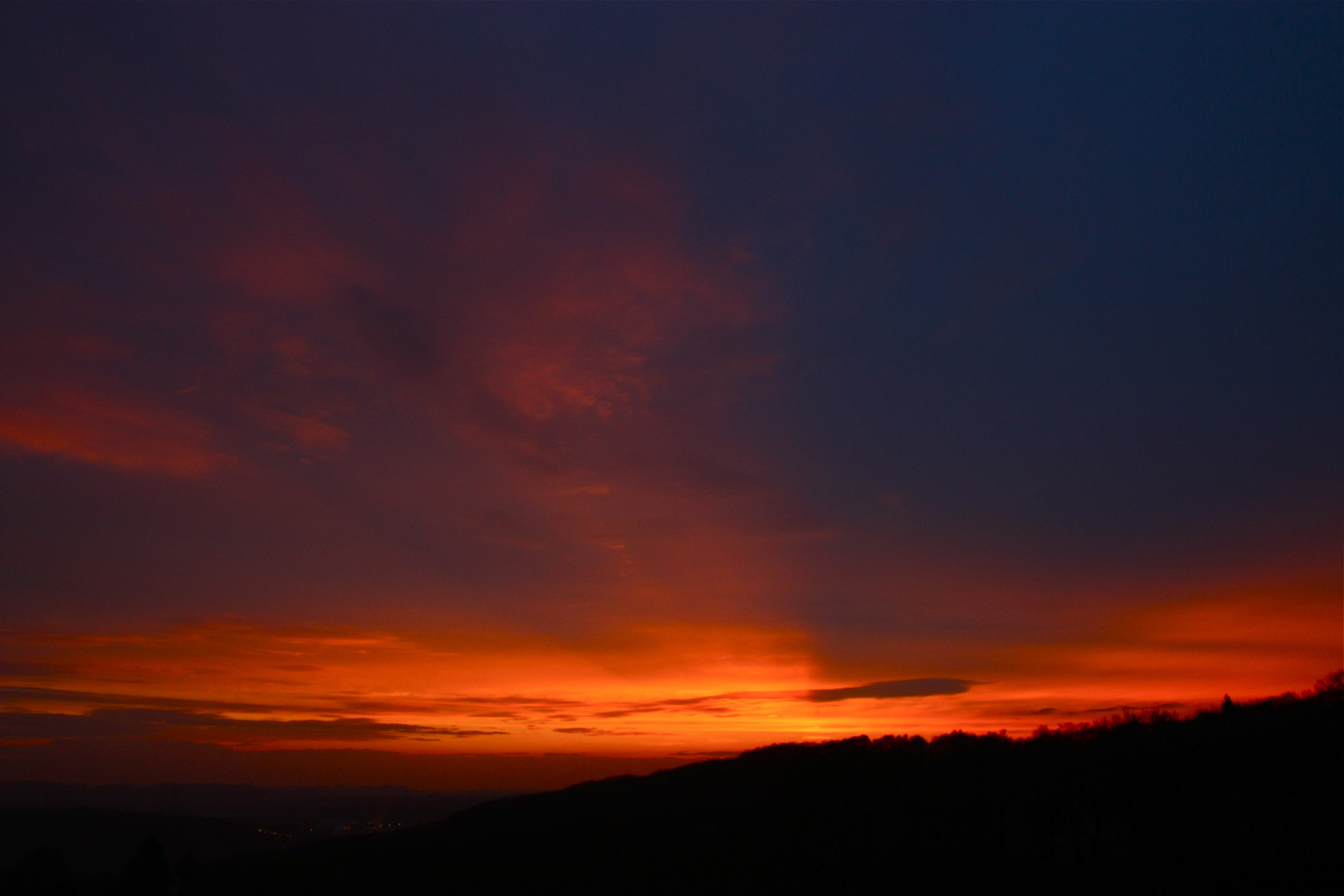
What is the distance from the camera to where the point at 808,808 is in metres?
42.8

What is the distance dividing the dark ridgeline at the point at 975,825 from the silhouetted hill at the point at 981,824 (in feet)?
0.32

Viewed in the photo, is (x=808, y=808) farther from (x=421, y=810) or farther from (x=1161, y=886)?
(x=421, y=810)

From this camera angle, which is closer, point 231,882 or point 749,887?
point 749,887

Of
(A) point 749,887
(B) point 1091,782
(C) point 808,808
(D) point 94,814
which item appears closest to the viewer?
(B) point 1091,782

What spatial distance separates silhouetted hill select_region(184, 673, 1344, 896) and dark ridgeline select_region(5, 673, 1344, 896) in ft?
0.32

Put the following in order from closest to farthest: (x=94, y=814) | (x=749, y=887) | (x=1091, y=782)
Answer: (x=1091, y=782) → (x=749, y=887) → (x=94, y=814)

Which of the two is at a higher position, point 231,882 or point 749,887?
point 749,887

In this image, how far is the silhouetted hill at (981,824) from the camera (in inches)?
1031

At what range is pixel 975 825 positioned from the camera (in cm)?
3400

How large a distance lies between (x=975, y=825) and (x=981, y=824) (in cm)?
29

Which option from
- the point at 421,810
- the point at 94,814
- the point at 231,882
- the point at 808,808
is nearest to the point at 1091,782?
the point at 808,808

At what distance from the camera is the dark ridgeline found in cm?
2623

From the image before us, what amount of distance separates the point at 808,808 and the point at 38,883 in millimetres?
55707

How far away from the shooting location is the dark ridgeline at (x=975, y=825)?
26234 millimetres
